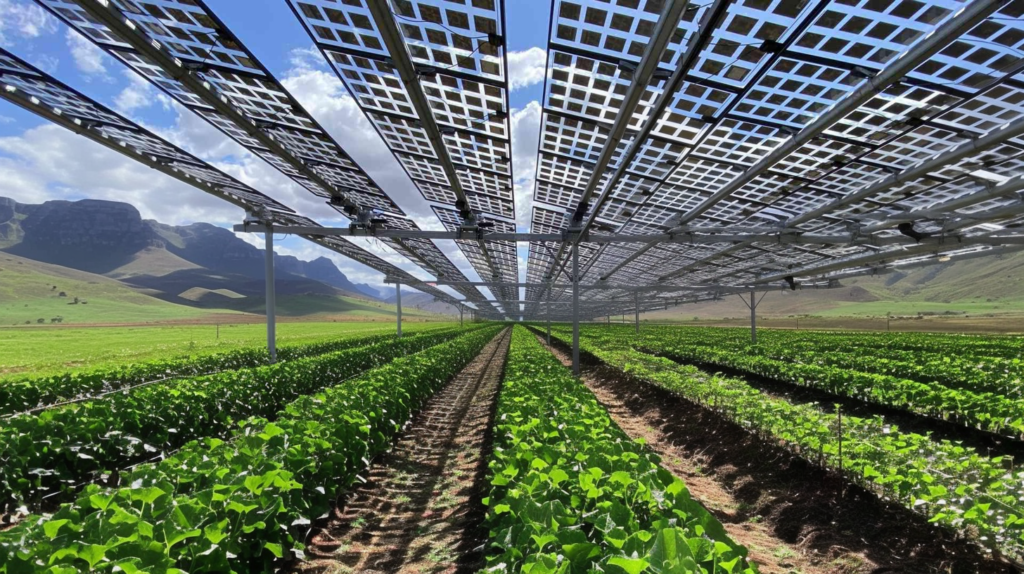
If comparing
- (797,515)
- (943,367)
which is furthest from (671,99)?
(943,367)

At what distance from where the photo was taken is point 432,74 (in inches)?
246

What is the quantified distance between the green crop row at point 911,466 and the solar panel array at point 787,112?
3.73 metres

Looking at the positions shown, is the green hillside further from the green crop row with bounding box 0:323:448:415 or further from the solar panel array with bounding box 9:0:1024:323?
the solar panel array with bounding box 9:0:1024:323

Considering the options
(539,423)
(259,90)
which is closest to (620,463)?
(539,423)

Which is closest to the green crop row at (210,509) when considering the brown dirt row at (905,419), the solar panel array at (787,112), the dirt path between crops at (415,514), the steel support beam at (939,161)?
the dirt path between crops at (415,514)

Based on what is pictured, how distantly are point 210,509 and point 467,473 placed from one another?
469cm

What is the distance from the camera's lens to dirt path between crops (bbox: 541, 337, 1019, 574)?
4.59 meters

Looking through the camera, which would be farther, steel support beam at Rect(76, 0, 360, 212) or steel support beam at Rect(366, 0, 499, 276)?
steel support beam at Rect(76, 0, 360, 212)

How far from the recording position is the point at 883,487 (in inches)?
217

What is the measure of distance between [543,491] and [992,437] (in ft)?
28.8

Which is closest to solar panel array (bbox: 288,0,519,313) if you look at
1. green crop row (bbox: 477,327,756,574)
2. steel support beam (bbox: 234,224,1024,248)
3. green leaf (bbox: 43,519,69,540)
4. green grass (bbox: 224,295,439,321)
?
steel support beam (bbox: 234,224,1024,248)

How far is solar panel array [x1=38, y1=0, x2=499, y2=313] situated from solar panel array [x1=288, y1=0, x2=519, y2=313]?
998mm

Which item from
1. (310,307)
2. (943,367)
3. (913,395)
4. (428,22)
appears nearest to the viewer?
(428,22)

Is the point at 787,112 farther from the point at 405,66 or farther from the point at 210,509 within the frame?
the point at 210,509
